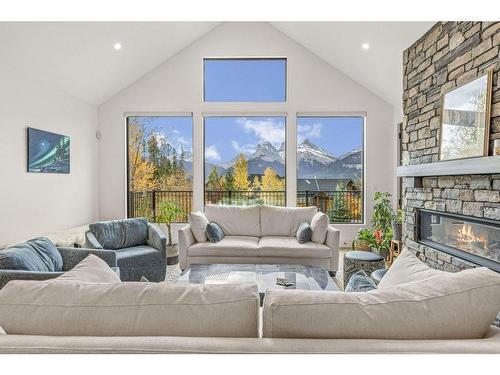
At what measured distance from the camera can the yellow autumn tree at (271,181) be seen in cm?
600

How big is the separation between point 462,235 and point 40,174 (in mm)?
4816

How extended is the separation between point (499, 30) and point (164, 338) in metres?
2.88

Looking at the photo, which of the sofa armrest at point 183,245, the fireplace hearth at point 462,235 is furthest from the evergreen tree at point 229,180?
the fireplace hearth at point 462,235

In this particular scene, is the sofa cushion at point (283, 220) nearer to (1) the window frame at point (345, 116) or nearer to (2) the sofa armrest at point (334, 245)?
(2) the sofa armrest at point (334, 245)

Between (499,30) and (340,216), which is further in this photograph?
(340,216)

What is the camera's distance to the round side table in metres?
3.30

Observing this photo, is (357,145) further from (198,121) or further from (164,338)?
(164,338)

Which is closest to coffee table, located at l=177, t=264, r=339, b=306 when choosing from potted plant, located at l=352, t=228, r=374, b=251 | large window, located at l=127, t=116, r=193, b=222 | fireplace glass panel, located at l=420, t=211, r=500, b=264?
fireplace glass panel, located at l=420, t=211, r=500, b=264

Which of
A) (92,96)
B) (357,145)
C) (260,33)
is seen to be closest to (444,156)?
(357,145)

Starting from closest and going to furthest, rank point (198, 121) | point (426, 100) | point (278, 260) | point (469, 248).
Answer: point (469, 248), point (426, 100), point (278, 260), point (198, 121)

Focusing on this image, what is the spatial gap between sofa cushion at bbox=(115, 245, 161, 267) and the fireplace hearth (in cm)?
295

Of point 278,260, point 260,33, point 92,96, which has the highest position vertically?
point 260,33

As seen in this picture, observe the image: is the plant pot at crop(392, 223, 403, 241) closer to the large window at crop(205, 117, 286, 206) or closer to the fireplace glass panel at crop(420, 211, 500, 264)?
the fireplace glass panel at crop(420, 211, 500, 264)

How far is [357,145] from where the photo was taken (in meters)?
5.98
